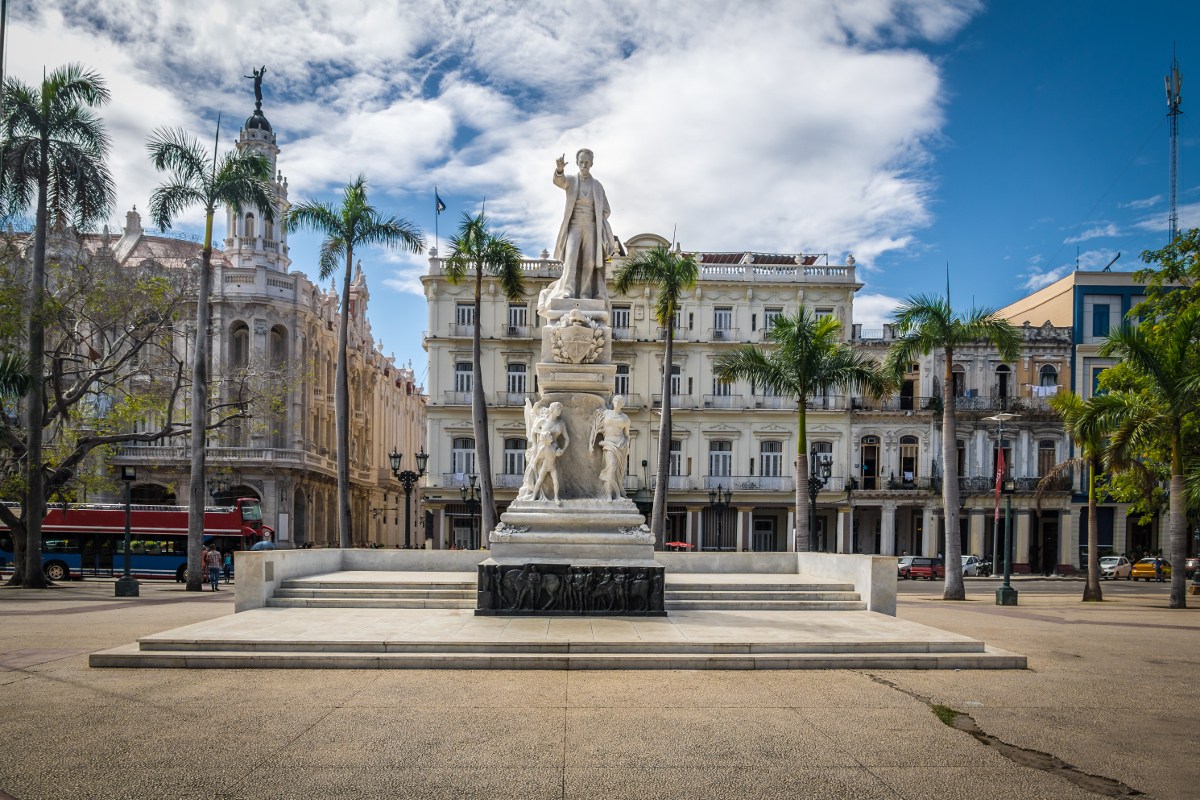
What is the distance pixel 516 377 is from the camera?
1754 inches

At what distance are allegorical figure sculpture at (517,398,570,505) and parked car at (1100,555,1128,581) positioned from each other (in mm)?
36670

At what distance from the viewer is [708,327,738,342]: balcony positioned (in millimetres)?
44812

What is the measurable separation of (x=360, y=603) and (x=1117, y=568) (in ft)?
Answer: 127

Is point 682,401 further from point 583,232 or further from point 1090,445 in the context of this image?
point 583,232

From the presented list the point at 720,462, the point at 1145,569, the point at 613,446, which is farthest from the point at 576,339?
the point at 1145,569

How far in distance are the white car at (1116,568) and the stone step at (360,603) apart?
3771cm

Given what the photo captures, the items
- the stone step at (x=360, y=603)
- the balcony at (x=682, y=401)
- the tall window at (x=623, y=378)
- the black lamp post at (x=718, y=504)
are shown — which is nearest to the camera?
the stone step at (x=360, y=603)

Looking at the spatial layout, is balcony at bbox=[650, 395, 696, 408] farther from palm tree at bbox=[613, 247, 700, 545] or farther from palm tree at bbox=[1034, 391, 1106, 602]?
palm tree at bbox=[1034, 391, 1106, 602]

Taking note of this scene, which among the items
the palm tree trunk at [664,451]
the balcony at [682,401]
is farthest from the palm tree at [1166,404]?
the balcony at [682,401]

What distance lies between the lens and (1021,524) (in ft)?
148

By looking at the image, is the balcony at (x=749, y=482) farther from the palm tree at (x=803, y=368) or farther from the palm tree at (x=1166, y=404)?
the palm tree at (x=1166, y=404)

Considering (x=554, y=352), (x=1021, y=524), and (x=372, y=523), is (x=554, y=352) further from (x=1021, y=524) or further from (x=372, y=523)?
(x=372, y=523)

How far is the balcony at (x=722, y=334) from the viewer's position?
44.8 meters

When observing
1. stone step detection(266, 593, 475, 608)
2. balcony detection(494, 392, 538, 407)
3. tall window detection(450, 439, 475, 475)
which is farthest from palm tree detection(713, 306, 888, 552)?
tall window detection(450, 439, 475, 475)
